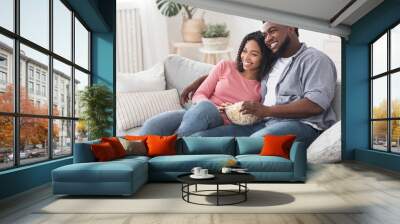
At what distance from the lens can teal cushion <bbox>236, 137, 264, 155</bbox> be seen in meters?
7.11

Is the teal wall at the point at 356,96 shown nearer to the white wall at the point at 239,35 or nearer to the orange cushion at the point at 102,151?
the white wall at the point at 239,35

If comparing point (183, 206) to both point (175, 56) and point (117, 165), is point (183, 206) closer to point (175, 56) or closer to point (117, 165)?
point (117, 165)

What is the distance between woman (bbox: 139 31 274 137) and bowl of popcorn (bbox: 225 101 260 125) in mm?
94

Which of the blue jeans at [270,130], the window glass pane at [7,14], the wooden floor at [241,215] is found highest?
the window glass pane at [7,14]

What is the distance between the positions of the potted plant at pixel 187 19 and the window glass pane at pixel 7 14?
4351mm

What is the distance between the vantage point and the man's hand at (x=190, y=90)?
9078mm

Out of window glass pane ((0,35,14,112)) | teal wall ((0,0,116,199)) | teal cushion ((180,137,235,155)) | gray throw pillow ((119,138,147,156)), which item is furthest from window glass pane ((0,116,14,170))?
teal cushion ((180,137,235,155))

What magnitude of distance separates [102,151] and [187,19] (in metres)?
4.37

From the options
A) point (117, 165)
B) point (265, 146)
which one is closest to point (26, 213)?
point (117, 165)

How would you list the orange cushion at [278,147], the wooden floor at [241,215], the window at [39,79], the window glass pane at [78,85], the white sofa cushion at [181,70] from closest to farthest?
1. the wooden floor at [241,215]
2. the window at [39,79]
3. the orange cushion at [278,147]
4. the window glass pane at [78,85]
5. the white sofa cushion at [181,70]

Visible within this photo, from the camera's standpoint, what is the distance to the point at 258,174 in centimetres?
622

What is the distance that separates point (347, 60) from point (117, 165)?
20.1ft

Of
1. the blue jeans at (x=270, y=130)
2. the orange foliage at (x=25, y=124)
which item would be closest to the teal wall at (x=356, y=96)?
the blue jeans at (x=270, y=130)

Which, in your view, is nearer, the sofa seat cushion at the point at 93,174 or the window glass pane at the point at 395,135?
the sofa seat cushion at the point at 93,174
